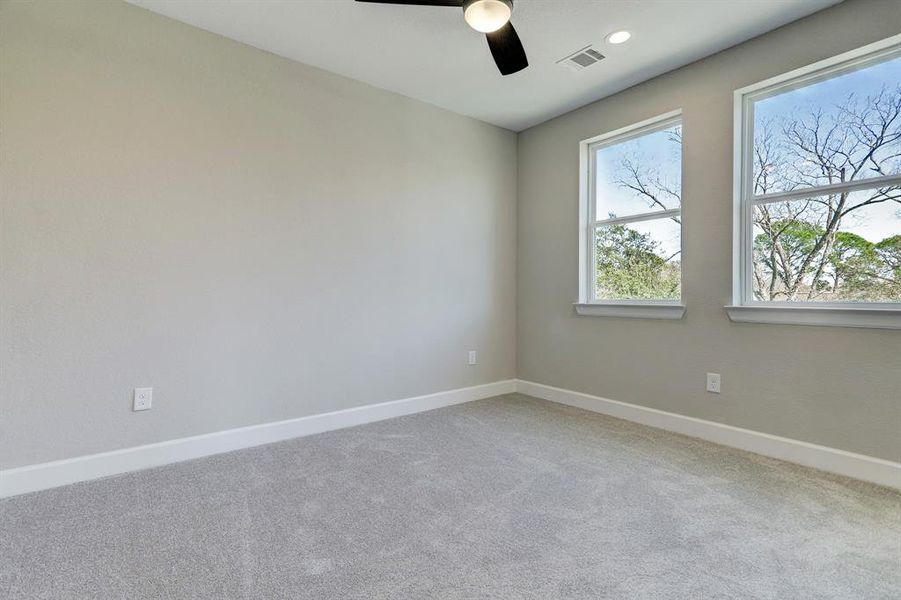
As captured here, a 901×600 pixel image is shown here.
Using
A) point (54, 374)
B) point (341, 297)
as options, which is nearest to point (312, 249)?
point (341, 297)

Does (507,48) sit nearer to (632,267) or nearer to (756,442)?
(632,267)

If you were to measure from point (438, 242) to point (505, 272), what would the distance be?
2.74 ft

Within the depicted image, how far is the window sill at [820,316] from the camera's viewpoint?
2.19 meters

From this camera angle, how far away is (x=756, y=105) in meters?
2.73

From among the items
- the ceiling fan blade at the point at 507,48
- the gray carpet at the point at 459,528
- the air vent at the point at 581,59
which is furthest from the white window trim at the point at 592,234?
the ceiling fan blade at the point at 507,48

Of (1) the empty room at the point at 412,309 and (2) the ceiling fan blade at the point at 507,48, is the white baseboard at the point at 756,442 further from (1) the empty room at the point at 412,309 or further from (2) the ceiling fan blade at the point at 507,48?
(2) the ceiling fan blade at the point at 507,48

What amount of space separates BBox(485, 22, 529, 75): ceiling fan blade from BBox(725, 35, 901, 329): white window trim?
1.52 meters

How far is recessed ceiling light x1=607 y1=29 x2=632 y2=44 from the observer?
2557 millimetres

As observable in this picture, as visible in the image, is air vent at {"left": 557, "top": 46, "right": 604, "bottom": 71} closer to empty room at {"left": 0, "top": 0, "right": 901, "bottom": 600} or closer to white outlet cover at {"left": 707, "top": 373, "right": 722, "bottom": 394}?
empty room at {"left": 0, "top": 0, "right": 901, "bottom": 600}

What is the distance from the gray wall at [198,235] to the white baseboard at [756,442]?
128 cm

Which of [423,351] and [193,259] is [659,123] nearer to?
[423,351]

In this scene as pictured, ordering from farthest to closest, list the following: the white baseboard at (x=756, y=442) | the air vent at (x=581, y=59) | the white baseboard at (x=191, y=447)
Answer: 1. the air vent at (x=581, y=59)
2. the white baseboard at (x=756, y=442)
3. the white baseboard at (x=191, y=447)

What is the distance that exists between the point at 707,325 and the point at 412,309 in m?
2.12

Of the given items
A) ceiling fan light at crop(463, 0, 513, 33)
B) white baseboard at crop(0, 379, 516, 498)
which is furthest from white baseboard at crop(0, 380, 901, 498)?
ceiling fan light at crop(463, 0, 513, 33)
